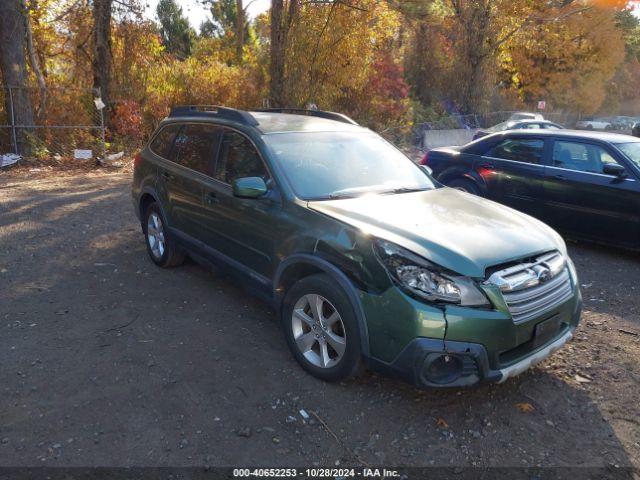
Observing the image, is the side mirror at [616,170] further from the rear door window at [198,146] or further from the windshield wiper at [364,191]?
the rear door window at [198,146]

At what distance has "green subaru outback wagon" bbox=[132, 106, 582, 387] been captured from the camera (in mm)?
3018

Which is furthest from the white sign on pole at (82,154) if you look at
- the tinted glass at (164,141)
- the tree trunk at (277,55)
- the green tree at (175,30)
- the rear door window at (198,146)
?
the green tree at (175,30)

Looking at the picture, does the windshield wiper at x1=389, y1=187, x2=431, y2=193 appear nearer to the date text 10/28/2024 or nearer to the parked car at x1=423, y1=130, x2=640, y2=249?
the date text 10/28/2024

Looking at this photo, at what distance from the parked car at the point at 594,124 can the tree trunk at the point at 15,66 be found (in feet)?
123

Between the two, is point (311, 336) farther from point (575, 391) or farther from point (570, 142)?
point (570, 142)

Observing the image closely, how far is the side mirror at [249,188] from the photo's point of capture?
385 centimetres

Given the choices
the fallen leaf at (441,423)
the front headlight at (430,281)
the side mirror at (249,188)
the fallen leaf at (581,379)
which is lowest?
the fallen leaf at (441,423)

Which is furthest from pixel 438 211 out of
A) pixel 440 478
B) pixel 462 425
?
pixel 440 478

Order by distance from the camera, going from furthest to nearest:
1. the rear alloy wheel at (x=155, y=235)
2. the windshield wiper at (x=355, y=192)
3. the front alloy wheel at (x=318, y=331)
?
the rear alloy wheel at (x=155, y=235), the windshield wiper at (x=355, y=192), the front alloy wheel at (x=318, y=331)

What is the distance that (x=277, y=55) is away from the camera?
15344 millimetres

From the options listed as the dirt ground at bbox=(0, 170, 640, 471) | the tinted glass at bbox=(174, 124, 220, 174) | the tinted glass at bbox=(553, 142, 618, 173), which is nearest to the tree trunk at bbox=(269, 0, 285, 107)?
the tinted glass at bbox=(553, 142, 618, 173)

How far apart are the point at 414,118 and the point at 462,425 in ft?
71.5

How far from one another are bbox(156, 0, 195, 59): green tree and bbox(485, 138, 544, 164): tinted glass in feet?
107

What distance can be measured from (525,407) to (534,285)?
797mm
